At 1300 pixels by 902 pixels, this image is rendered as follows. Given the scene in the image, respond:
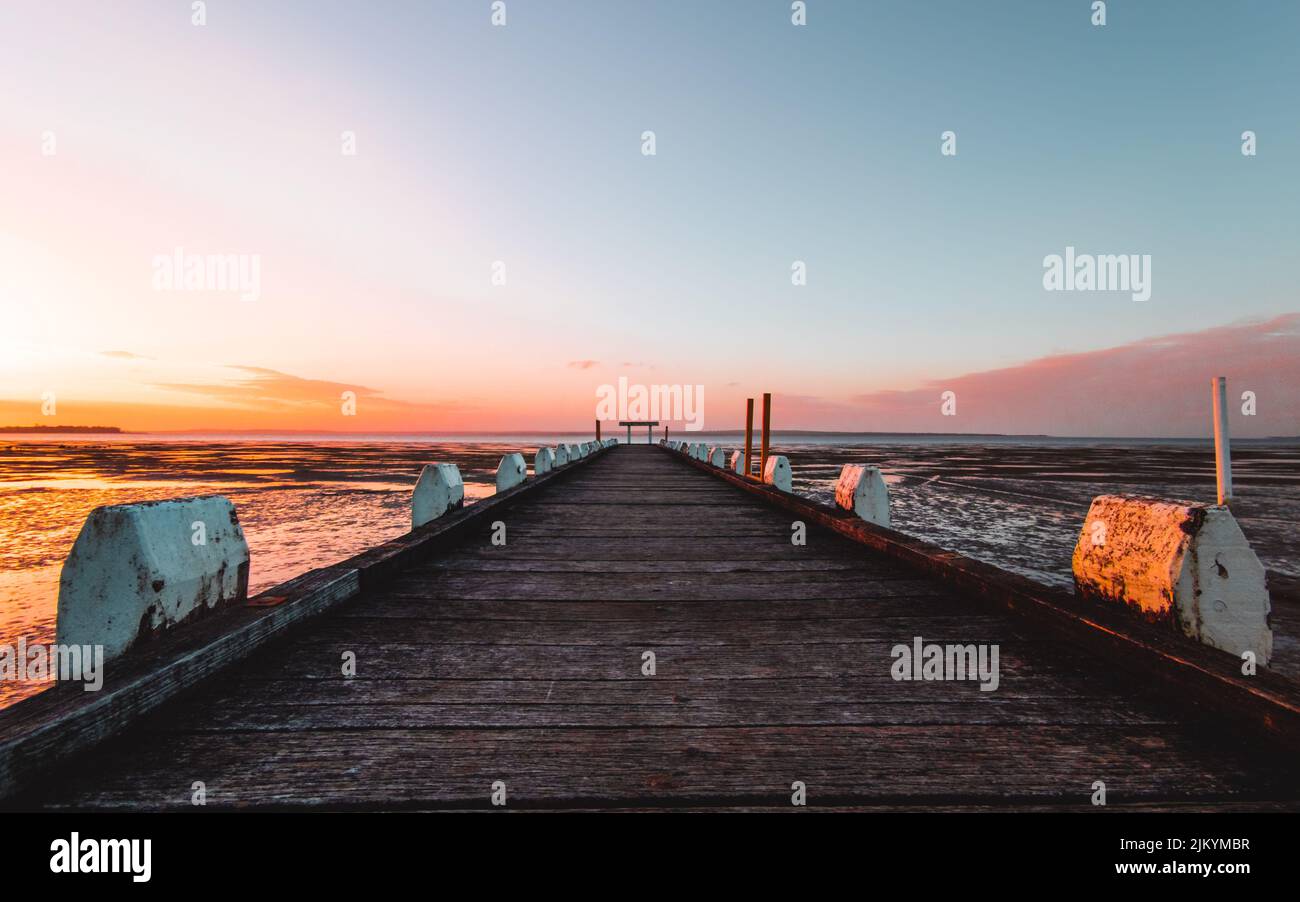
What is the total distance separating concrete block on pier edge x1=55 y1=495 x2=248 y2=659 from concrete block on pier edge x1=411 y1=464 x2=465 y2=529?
3.25 meters

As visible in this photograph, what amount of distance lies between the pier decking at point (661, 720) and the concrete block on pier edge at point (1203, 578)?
0.34 m

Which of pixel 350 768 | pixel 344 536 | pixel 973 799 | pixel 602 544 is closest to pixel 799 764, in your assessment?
pixel 973 799

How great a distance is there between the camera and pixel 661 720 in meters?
2.08

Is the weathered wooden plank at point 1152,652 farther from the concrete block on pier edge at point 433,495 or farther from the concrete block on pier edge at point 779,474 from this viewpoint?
the concrete block on pier edge at point 779,474

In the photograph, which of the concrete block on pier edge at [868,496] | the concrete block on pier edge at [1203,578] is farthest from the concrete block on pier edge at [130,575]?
the concrete block on pier edge at [868,496]

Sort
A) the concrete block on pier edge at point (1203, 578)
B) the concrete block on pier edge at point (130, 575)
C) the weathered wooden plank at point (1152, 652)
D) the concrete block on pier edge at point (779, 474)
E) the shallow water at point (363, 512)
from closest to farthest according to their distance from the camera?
the weathered wooden plank at point (1152, 652) → the concrete block on pier edge at point (130, 575) → the concrete block on pier edge at point (1203, 578) → the concrete block on pier edge at point (779, 474) → the shallow water at point (363, 512)

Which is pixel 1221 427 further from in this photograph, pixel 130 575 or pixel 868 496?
pixel 130 575

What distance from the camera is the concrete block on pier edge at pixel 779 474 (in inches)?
348

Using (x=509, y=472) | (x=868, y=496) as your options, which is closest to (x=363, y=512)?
(x=509, y=472)

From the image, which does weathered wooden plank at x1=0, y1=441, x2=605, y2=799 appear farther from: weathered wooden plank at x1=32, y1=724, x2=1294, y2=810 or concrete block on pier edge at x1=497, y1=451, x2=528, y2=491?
concrete block on pier edge at x1=497, y1=451, x2=528, y2=491

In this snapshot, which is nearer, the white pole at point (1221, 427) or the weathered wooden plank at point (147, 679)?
the weathered wooden plank at point (147, 679)

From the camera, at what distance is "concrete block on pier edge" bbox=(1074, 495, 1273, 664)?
2213mm

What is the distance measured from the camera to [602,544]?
Result: 18.1 feet
